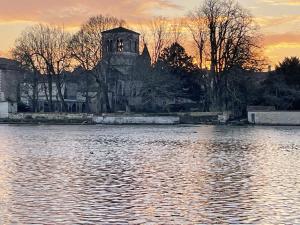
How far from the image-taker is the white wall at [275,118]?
2889 inches

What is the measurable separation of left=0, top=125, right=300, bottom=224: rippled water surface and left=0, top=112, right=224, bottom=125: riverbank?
45243 millimetres

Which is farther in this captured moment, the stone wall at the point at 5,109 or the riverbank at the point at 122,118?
the stone wall at the point at 5,109

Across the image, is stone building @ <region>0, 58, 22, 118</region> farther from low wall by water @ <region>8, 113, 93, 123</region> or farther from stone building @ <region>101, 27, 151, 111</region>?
low wall by water @ <region>8, 113, 93, 123</region>

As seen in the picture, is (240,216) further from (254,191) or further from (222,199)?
(254,191)

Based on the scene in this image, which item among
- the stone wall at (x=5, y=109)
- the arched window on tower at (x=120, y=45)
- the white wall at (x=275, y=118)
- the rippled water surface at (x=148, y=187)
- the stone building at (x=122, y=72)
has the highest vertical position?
the arched window on tower at (x=120, y=45)

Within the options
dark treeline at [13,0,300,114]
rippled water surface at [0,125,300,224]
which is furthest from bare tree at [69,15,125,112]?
rippled water surface at [0,125,300,224]

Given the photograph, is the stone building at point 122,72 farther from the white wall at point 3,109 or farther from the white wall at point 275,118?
the white wall at point 275,118

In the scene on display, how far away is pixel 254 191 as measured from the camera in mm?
17734

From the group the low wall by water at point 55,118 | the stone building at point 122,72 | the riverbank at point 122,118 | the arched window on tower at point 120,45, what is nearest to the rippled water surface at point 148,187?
the riverbank at point 122,118

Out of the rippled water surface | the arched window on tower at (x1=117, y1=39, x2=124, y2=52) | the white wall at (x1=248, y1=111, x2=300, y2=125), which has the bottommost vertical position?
the rippled water surface

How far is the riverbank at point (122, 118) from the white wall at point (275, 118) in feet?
12.7

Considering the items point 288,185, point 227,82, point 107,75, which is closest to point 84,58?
point 107,75

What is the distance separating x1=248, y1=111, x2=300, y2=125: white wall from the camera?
73.4 m

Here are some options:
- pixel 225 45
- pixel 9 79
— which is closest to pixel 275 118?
pixel 225 45
